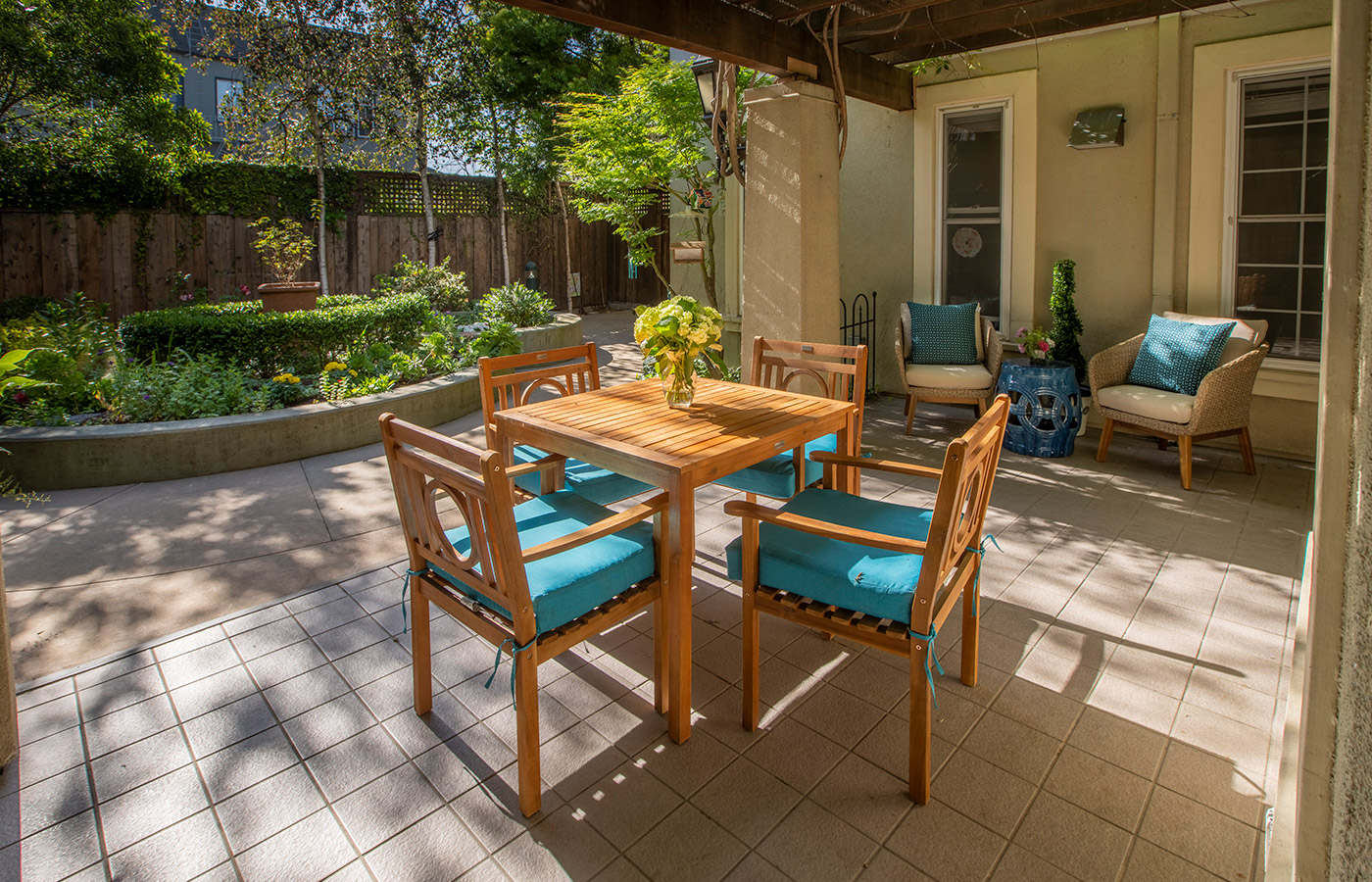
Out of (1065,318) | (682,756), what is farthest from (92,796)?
(1065,318)

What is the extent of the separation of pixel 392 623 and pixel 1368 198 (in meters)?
2.89

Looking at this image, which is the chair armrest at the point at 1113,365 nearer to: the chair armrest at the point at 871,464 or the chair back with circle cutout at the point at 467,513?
the chair armrest at the point at 871,464

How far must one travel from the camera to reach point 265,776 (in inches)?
83.1

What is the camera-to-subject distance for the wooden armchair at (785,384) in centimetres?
321

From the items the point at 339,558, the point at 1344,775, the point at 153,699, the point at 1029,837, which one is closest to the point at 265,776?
the point at 153,699

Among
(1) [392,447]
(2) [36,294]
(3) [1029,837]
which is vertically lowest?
(3) [1029,837]

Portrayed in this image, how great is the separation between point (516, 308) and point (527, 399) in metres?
5.86

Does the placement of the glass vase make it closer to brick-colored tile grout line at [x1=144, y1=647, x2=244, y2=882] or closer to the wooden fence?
brick-colored tile grout line at [x1=144, y1=647, x2=244, y2=882]

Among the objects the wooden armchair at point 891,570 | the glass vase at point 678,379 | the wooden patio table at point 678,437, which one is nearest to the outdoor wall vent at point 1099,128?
the wooden patio table at point 678,437

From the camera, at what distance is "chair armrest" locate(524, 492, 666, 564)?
1.97 m

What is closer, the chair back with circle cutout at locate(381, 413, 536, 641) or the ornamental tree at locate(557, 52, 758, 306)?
the chair back with circle cutout at locate(381, 413, 536, 641)

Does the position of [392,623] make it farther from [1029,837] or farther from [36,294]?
[36,294]

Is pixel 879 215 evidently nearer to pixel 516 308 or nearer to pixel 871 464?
pixel 516 308

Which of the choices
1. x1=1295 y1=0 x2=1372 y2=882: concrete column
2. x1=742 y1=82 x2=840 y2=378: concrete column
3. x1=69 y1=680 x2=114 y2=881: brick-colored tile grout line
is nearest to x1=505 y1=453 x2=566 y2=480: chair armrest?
x1=69 y1=680 x2=114 y2=881: brick-colored tile grout line
